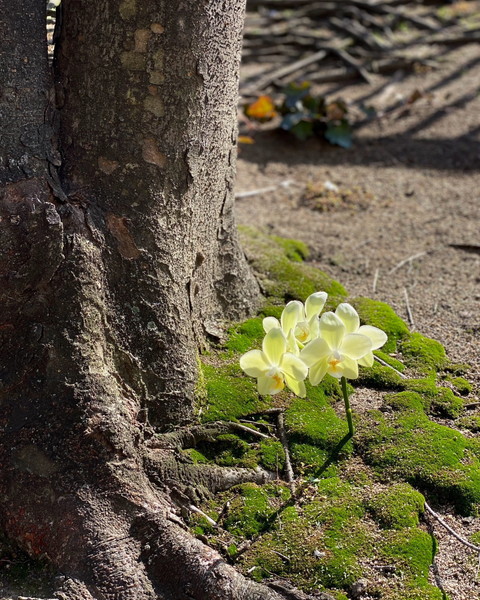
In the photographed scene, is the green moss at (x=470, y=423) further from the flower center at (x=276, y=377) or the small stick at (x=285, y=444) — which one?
the flower center at (x=276, y=377)

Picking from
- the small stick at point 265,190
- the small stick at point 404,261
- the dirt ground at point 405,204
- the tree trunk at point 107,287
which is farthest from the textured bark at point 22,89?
the small stick at point 265,190

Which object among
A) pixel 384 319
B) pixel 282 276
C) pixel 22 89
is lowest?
pixel 384 319

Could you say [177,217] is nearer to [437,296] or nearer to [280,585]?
[280,585]

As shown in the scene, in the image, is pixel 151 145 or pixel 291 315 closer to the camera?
pixel 291 315

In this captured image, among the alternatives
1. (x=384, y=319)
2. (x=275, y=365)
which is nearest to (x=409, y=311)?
(x=384, y=319)

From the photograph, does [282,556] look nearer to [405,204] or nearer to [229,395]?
[229,395]

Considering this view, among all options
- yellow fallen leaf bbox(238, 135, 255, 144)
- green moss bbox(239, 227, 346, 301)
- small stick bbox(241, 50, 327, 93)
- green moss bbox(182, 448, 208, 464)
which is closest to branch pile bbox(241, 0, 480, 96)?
small stick bbox(241, 50, 327, 93)
